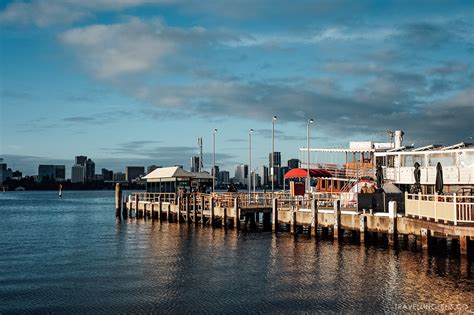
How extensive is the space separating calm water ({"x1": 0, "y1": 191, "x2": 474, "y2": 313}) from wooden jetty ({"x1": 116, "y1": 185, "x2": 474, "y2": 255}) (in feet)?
4.97

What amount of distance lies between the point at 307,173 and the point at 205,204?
39.7 ft

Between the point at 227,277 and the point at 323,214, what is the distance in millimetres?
15700

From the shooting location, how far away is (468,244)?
2844 cm

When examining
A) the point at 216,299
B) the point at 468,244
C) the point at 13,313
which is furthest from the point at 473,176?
the point at 13,313

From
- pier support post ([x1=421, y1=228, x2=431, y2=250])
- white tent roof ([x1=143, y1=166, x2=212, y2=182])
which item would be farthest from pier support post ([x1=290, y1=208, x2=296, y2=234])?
white tent roof ([x1=143, y1=166, x2=212, y2=182])

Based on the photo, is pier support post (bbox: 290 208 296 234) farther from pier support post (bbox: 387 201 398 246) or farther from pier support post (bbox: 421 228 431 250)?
pier support post (bbox: 421 228 431 250)

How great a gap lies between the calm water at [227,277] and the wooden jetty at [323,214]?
1.51m

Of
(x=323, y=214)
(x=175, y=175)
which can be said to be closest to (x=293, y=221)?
(x=323, y=214)

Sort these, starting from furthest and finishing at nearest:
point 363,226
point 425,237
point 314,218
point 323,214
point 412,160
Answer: point 412,160, point 323,214, point 314,218, point 363,226, point 425,237

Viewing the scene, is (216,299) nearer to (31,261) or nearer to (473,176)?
(31,261)

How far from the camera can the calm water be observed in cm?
2067

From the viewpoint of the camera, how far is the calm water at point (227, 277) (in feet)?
67.8

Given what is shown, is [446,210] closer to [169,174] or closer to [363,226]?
[363,226]

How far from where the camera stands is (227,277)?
25953 millimetres
